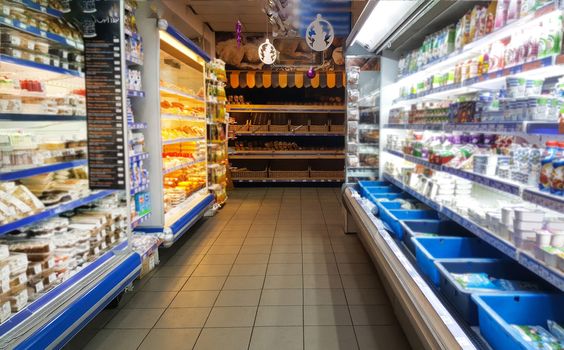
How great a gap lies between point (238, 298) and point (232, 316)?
1.17 feet

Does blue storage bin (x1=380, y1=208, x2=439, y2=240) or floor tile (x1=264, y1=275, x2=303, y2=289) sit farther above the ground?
blue storage bin (x1=380, y1=208, x2=439, y2=240)

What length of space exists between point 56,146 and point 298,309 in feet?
7.34

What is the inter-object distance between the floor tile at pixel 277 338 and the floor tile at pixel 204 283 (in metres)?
0.99

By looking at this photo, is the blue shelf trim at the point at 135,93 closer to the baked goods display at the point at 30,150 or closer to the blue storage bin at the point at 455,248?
the baked goods display at the point at 30,150

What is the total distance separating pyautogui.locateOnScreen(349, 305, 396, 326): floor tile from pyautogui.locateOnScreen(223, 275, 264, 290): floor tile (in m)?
1.00

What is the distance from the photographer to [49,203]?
2.91 m

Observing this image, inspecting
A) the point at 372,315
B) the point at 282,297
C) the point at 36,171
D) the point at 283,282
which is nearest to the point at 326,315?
the point at 372,315

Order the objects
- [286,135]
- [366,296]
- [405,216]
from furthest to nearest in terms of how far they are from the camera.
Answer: [286,135] < [405,216] < [366,296]

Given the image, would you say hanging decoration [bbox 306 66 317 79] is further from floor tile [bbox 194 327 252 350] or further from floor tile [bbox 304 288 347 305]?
floor tile [bbox 194 327 252 350]

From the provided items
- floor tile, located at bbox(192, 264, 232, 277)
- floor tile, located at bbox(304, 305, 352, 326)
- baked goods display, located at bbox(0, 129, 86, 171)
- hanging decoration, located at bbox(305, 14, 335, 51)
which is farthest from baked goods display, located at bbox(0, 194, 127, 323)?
hanging decoration, located at bbox(305, 14, 335, 51)

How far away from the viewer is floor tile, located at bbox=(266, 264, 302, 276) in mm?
4410

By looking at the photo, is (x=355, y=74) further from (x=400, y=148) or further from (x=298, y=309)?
(x=298, y=309)

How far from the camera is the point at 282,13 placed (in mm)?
7355

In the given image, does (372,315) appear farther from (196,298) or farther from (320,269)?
(196,298)
